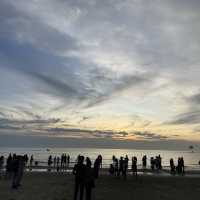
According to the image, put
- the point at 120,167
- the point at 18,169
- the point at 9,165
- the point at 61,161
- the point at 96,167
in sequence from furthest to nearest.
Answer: the point at 61,161
the point at 120,167
the point at 9,165
the point at 18,169
the point at 96,167

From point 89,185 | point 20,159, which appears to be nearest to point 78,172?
point 89,185

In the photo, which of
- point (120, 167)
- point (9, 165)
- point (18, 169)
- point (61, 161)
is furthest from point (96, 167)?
point (61, 161)

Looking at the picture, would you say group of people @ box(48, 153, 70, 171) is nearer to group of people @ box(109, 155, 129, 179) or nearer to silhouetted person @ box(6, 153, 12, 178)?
group of people @ box(109, 155, 129, 179)

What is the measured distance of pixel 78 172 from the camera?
17.2 m

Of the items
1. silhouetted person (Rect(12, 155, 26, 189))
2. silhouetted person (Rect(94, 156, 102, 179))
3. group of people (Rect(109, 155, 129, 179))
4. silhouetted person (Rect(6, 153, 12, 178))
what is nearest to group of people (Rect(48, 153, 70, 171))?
group of people (Rect(109, 155, 129, 179))

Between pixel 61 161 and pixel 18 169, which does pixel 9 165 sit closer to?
pixel 18 169

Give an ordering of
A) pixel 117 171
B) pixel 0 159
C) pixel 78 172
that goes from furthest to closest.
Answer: pixel 117 171
pixel 0 159
pixel 78 172

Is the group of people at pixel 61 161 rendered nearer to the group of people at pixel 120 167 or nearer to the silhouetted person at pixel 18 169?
the group of people at pixel 120 167

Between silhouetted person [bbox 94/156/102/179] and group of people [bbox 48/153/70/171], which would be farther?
group of people [bbox 48/153/70/171]

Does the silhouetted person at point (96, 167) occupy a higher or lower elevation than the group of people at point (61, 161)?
lower

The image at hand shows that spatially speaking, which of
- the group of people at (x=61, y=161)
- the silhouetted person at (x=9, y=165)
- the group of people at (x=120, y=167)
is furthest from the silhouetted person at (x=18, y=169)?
the group of people at (x=61, y=161)

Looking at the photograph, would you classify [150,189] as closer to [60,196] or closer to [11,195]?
[60,196]

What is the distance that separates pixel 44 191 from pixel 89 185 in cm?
783

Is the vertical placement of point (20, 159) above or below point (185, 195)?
above
